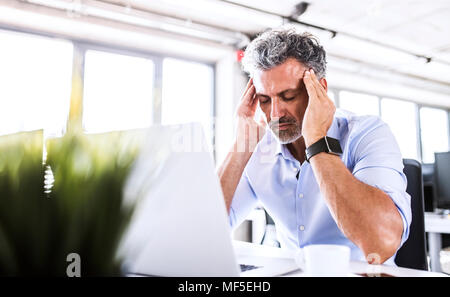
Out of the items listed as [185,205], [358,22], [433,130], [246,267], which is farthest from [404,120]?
[185,205]

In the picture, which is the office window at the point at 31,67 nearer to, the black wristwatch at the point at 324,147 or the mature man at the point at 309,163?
the mature man at the point at 309,163

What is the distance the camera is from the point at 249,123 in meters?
1.55

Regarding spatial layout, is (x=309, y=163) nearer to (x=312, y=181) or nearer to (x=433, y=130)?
(x=312, y=181)

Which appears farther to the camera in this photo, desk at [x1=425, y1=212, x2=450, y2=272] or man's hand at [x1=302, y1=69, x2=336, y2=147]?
desk at [x1=425, y1=212, x2=450, y2=272]

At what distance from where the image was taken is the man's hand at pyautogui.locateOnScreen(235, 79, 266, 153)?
1.51 metres

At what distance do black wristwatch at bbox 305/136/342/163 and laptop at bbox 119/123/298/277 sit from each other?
625 millimetres

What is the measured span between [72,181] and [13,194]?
0.09 metres

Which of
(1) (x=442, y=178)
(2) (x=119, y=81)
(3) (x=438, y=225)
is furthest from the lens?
(2) (x=119, y=81)

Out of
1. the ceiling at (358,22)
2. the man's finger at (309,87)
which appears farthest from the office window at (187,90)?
the man's finger at (309,87)

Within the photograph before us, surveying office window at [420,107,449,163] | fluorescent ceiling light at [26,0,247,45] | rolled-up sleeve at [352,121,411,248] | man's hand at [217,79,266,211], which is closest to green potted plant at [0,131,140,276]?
rolled-up sleeve at [352,121,411,248]

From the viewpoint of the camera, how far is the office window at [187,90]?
459 centimetres

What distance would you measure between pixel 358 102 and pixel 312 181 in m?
6.17

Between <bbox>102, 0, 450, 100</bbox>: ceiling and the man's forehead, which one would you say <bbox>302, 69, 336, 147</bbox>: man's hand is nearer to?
the man's forehead

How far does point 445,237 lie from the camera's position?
2537mm
